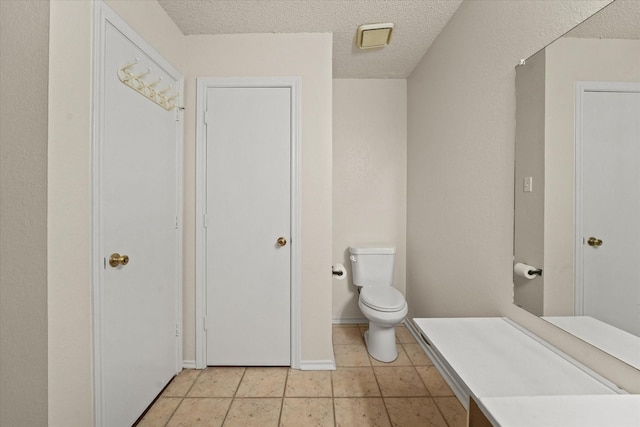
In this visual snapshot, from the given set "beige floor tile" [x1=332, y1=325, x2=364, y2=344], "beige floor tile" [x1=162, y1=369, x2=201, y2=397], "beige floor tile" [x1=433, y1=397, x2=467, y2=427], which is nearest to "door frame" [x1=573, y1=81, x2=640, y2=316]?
"beige floor tile" [x1=433, y1=397, x2=467, y2=427]

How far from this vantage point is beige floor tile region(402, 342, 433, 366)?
2.10 m

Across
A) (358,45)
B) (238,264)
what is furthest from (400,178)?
(238,264)

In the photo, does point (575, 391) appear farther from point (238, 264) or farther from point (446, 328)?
point (238, 264)

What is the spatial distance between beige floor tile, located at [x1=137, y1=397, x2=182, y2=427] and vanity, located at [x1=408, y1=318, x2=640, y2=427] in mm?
1545

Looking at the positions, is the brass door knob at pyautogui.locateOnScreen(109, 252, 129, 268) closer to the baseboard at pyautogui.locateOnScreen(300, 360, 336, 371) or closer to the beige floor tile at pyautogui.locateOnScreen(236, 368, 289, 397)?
the beige floor tile at pyautogui.locateOnScreen(236, 368, 289, 397)

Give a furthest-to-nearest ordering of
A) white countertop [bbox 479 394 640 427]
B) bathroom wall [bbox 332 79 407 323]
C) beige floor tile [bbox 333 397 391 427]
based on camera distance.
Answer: bathroom wall [bbox 332 79 407 323]
beige floor tile [bbox 333 397 391 427]
white countertop [bbox 479 394 640 427]

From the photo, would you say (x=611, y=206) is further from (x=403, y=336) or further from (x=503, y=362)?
(x=403, y=336)

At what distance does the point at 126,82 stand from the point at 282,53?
107cm

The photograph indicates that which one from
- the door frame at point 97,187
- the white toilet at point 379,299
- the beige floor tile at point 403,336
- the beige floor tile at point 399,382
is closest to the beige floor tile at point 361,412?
the beige floor tile at point 399,382

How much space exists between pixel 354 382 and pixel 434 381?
1.83ft

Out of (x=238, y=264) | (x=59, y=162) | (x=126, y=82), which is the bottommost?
(x=238, y=264)

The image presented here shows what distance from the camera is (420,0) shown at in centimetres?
171

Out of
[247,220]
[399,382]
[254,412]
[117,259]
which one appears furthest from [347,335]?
[117,259]

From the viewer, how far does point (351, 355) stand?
2.22 metres
